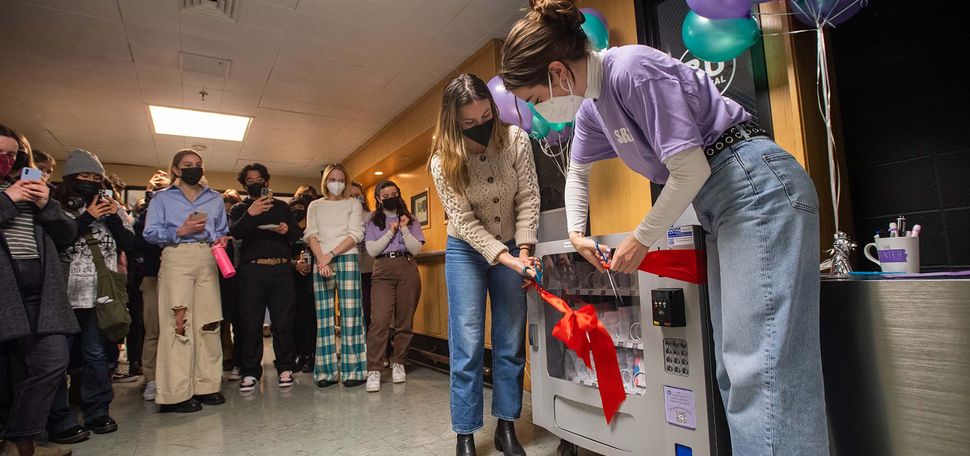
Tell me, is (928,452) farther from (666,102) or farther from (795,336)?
(666,102)

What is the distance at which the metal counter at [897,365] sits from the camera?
931 mm

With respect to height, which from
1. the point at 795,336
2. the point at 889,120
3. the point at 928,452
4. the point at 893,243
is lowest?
the point at 928,452

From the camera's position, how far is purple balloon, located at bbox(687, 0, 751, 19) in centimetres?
150

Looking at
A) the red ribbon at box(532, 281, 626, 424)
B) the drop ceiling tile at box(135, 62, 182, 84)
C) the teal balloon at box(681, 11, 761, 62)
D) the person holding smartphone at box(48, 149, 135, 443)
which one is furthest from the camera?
the drop ceiling tile at box(135, 62, 182, 84)

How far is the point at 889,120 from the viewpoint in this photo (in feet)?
5.77

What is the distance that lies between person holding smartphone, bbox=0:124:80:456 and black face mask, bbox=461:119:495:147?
1703mm

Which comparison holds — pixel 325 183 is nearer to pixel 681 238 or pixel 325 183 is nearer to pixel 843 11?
pixel 681 238

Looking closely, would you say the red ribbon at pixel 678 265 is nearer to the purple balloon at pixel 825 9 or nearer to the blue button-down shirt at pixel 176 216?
the purple balloon at pixel 825 9

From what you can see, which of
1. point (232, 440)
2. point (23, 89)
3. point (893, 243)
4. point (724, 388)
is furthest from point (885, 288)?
point (23, 89)

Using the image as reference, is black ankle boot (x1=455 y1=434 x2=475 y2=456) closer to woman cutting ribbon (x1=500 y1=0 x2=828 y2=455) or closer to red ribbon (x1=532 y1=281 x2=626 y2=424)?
red ribbon (x1=532 y1=281 x2=626 y2=424)

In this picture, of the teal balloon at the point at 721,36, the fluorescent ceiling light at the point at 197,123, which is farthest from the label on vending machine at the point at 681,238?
the fluorescent ceiling light at the point at 197,123

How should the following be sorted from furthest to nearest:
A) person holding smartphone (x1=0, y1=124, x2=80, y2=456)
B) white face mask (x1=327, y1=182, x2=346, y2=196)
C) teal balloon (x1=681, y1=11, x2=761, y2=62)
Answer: white face mask (x1=327, y1=182, x2=346, y2=196) → person holding smartphone (x1=0, y1=124, x2=80, y2=456) → teal balloon (x1=681, y1=11, x2=761, y2=62)

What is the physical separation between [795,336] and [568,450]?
104cm

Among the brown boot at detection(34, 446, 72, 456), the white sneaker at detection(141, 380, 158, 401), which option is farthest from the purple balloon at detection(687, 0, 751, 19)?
the white sneaker at detection(141, 380, 158, 401)
